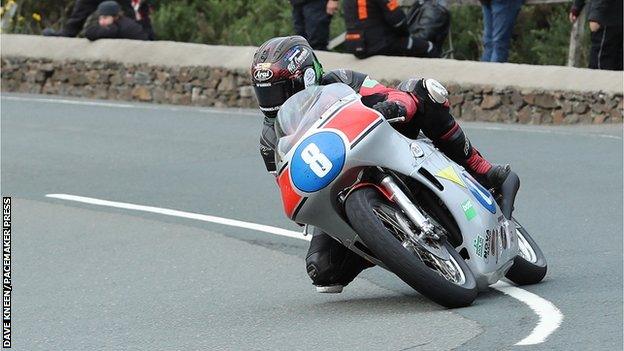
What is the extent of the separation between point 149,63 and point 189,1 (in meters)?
7.78

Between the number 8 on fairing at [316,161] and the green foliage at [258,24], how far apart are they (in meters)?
13.0

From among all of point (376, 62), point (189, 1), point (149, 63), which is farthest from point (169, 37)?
point (376, 62)

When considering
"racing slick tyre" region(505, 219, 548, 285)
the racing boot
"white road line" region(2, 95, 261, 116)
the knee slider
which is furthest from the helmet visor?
"white road line" region(2, 95, 261, 116)

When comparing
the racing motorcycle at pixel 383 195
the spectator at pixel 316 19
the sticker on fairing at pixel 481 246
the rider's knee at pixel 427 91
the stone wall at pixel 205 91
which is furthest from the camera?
the spectator at pixel 316 19

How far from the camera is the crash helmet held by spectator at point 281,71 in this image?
7777 mm

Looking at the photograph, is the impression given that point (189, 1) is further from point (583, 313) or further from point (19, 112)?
point (583, 313)

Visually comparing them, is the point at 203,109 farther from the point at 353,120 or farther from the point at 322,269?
the point at 353,120

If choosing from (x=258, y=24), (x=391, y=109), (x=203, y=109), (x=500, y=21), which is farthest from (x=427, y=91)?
(x=258, y=24)

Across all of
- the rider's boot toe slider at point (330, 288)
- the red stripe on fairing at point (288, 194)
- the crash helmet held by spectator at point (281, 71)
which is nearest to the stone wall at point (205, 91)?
the rider's boot toe slider at point (330, 288)

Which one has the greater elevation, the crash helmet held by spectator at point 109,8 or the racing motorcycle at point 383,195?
the racing motorcycle at point 383,195

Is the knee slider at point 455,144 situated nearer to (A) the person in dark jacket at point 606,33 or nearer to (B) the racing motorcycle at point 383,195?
(B) the racing motorcycle at point 383,195

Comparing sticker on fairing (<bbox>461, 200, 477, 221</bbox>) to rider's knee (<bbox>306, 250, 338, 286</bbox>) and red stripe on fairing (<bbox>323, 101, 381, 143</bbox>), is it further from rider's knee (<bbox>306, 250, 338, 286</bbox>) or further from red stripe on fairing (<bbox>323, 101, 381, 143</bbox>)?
rider's knee (<bbox>306, 250, 338, 286</bbox>)

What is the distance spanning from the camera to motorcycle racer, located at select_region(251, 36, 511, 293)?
7.78 metres

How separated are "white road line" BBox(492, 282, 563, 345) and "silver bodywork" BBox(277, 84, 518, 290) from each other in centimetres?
21
